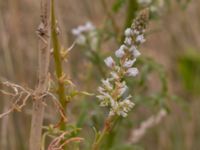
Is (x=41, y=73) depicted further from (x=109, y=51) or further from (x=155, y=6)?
(x=109, y=51)

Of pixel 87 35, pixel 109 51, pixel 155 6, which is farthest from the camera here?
pixel 109 51

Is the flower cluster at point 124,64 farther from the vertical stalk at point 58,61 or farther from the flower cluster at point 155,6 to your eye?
the flower cluster at point 155,6

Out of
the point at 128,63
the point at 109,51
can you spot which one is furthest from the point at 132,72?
the point at 109,51

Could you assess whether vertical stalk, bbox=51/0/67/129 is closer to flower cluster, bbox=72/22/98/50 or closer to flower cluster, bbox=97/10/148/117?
flower cluster, bbox=97/10/148/117

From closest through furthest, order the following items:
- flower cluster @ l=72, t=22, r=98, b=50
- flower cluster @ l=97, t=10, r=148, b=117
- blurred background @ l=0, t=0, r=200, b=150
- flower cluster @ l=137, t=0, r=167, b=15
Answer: flower cluster @ l=97, t=10, r=148, b=117 < flower cluster @ l=137, t=0, r=167, b=15 < flower cluster @ l=72, t=22, r=98, b=50 < blurred background @ l=0, t=0, r=200, b=150

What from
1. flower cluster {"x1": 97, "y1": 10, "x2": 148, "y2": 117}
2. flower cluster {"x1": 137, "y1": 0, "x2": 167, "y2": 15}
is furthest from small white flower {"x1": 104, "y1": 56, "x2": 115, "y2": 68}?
flower cluster {"x1": 137, "y1": 0, "x2": 167, "y2": 15}

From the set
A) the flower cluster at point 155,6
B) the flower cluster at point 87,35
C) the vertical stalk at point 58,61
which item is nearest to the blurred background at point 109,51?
the flower cluster at point 87,35

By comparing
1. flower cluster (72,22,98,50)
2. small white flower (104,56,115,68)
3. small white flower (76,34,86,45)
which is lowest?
small white flower (104,56,115,68)

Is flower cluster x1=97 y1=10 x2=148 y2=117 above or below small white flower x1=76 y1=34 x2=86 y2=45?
below
